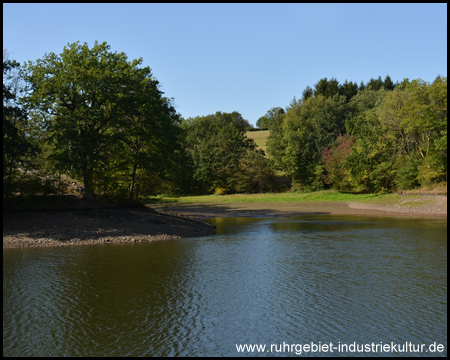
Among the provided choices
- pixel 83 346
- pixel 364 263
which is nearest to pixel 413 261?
pixel 364 263

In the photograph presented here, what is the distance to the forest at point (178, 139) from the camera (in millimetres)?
33156

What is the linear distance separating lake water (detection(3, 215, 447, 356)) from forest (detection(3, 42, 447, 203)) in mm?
10947

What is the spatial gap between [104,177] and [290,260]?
22.2 meters

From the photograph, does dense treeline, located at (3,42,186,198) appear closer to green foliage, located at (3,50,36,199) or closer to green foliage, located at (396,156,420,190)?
green foliage, located at (3,50,36,199)

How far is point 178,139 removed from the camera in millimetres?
48688

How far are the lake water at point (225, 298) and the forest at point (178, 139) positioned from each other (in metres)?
10.9

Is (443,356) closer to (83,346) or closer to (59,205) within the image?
(83,346)

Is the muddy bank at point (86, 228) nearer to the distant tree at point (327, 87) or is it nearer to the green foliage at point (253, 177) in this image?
the green foliage at point (253, 177)

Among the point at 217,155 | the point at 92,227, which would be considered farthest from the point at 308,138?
the point at 92,227

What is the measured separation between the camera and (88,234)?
98.5 ft

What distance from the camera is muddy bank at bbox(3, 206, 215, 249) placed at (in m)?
28.3

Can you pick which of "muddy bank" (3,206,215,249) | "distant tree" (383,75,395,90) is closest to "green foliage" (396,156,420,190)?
"muddy bank" (3,206,215,249)

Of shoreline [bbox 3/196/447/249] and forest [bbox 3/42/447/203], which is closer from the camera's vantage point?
shoreline [bbox 3/196/447/249]

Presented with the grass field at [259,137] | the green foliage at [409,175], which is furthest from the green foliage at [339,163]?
the grass field at [259,137]
